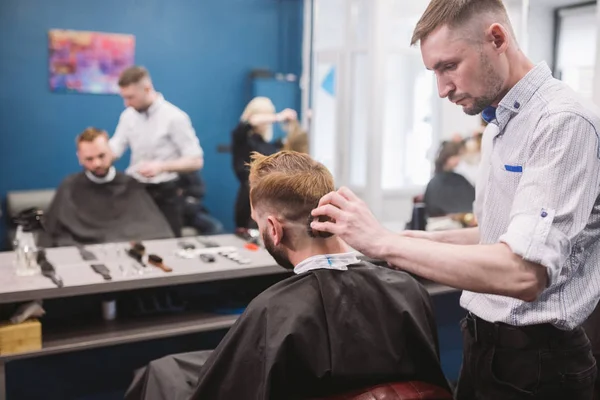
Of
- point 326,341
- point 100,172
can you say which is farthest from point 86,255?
point 326,341

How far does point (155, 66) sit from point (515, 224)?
5.61 metres

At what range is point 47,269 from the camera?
259cm

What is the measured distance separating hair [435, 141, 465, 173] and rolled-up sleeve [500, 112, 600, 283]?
10.0 feet

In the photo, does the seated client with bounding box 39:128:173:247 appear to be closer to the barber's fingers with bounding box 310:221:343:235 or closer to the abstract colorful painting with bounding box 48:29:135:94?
the abstract colorful painting with bounding box 48:29:135:94

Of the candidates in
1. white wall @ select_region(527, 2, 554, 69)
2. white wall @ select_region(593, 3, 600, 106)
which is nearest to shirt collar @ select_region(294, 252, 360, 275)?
white wall @ select_region(593, 3, 600, 106)

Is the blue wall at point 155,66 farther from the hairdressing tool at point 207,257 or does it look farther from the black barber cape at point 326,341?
the black barber cape at point 326,341

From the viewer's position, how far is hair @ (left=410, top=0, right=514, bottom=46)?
1417mm

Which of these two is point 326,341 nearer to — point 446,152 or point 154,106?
point 446,152

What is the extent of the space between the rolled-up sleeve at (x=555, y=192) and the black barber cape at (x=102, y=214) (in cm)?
292

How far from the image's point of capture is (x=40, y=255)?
2.79 metres

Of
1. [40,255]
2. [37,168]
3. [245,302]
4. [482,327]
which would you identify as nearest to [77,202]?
[40,255]

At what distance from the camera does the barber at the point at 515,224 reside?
1.25 m

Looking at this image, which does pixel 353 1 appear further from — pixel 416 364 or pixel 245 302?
pixel 416 364

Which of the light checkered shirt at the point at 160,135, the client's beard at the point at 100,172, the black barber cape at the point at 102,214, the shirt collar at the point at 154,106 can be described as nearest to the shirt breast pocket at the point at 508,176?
the black barber cape at the point at 102,214
